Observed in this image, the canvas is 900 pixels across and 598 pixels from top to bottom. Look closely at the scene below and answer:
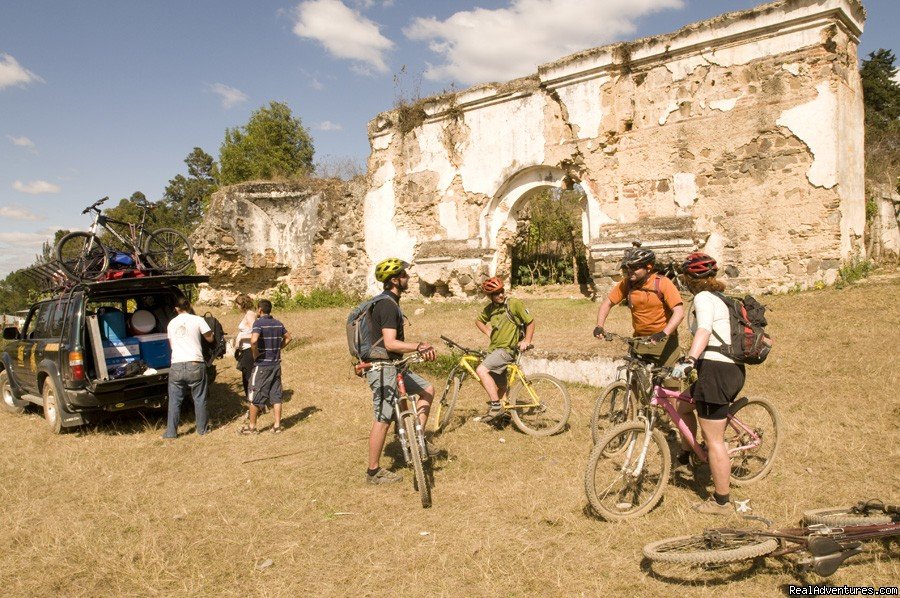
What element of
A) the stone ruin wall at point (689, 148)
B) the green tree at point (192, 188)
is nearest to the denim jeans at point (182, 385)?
the stone ruin wall at point (689, 148)

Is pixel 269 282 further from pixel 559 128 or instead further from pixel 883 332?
pixel 883 332

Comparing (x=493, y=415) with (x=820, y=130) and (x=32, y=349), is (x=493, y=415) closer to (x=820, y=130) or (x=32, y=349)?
(x=32, y=349)

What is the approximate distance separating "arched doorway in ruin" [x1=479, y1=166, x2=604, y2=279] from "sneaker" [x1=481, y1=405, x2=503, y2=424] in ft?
27.1

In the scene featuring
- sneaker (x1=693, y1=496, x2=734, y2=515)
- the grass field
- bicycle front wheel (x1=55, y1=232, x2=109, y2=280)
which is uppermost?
bicycle front wheel (x1=55, y1=232, x2=109, y2=280)

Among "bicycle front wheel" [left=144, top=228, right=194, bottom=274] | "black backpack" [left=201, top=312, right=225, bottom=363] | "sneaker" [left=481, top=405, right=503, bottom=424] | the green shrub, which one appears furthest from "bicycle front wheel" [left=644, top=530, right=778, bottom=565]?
the green shrub

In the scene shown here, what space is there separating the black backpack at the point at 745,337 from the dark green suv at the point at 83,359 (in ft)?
19.0

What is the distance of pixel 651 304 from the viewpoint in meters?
5.11

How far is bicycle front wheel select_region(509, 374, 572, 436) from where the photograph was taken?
5879mm

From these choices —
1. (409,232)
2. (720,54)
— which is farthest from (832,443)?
(409,232)

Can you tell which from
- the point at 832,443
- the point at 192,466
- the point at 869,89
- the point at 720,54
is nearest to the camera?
the point at 832,443

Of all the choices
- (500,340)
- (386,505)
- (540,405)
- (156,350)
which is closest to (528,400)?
(540,405)

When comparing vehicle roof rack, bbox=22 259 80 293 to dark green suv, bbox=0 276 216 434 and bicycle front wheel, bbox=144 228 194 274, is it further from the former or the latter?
bicycle front wheel, bbox=144 228 194 274

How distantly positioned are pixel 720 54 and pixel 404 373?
32.2ft

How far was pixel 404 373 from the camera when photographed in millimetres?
4941
